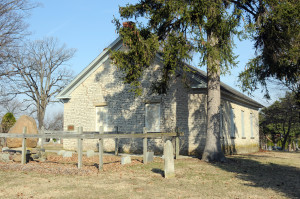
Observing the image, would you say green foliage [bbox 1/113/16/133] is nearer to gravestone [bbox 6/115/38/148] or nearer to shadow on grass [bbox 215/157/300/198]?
gravestone [bbox 6/115/38/148]

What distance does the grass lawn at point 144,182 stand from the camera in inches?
292

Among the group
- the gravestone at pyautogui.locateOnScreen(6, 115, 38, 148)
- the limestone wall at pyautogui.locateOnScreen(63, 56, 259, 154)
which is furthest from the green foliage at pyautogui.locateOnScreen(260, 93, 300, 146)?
the gravestone at pyautogui.locateOnScreen(6, 115, 38, 148)

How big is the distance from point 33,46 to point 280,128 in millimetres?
34200

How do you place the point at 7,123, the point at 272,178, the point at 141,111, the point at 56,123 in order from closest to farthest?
the point at 272,178 → the point at 141,111 → the point at 7,123 → the point at 56,123

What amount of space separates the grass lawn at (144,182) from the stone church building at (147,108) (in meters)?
5.22

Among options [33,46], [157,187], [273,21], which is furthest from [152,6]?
[33,46]

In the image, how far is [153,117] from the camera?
18031 mm

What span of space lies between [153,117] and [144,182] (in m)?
9.22

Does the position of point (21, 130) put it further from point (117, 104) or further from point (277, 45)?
point (277, 45)

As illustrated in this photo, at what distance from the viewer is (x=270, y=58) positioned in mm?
13320

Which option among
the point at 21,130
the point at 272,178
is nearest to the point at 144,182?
the point at 272,178

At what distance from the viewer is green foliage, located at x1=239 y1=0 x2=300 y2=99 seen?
39.8ft

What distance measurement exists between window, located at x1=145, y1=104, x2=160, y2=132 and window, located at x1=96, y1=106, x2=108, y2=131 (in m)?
2.92

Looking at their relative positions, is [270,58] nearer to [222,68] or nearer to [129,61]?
[222,68]
